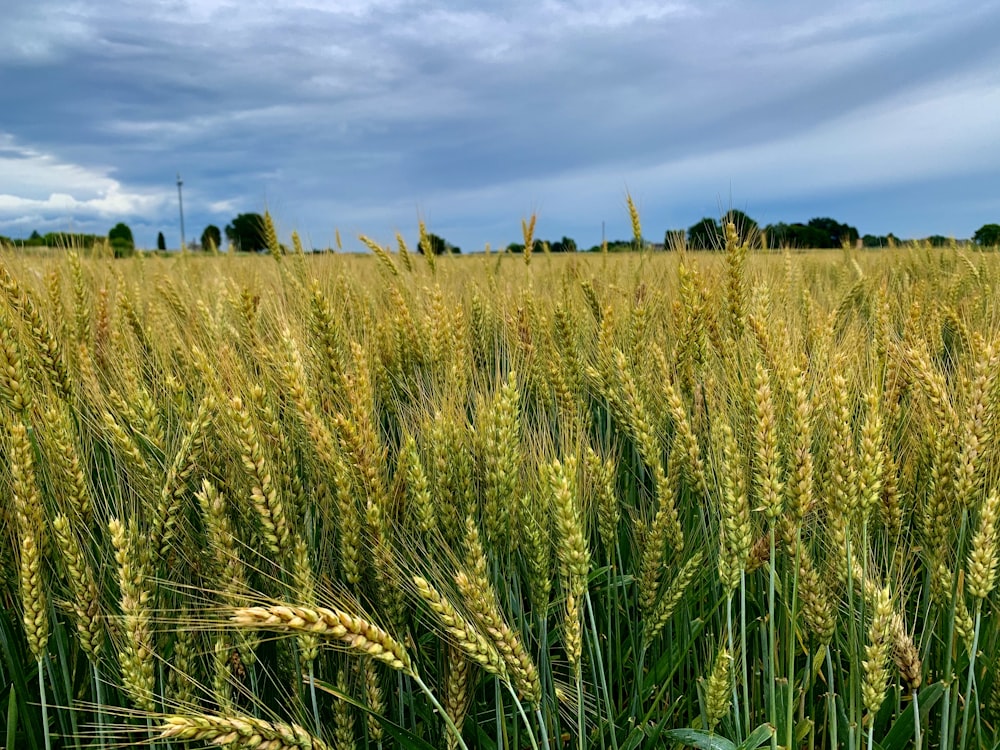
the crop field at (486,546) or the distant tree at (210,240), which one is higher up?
the distant tree at (210,240)

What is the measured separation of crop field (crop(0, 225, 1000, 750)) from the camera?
1385mm

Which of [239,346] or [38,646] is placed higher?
[239,346]

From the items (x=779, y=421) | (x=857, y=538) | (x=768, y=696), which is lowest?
(x=768, y=696)

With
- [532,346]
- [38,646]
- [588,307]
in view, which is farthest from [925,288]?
[38,646]

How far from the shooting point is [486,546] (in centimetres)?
166

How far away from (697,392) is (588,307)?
39.7 inches

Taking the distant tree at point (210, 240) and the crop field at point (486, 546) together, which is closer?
the crop field at point (486, 546)

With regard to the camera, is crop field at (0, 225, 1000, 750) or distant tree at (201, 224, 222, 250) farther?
distant tree at (201, 224, 222, 250)

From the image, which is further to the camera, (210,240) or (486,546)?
(210,240)

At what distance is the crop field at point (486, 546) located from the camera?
1385 millimetres

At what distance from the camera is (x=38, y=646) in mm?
1428

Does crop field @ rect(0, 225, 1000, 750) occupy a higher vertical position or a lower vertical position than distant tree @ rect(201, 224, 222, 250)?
lower

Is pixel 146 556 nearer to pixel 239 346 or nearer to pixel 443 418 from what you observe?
pixel 443 418

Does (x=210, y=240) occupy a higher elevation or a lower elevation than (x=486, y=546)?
higher
